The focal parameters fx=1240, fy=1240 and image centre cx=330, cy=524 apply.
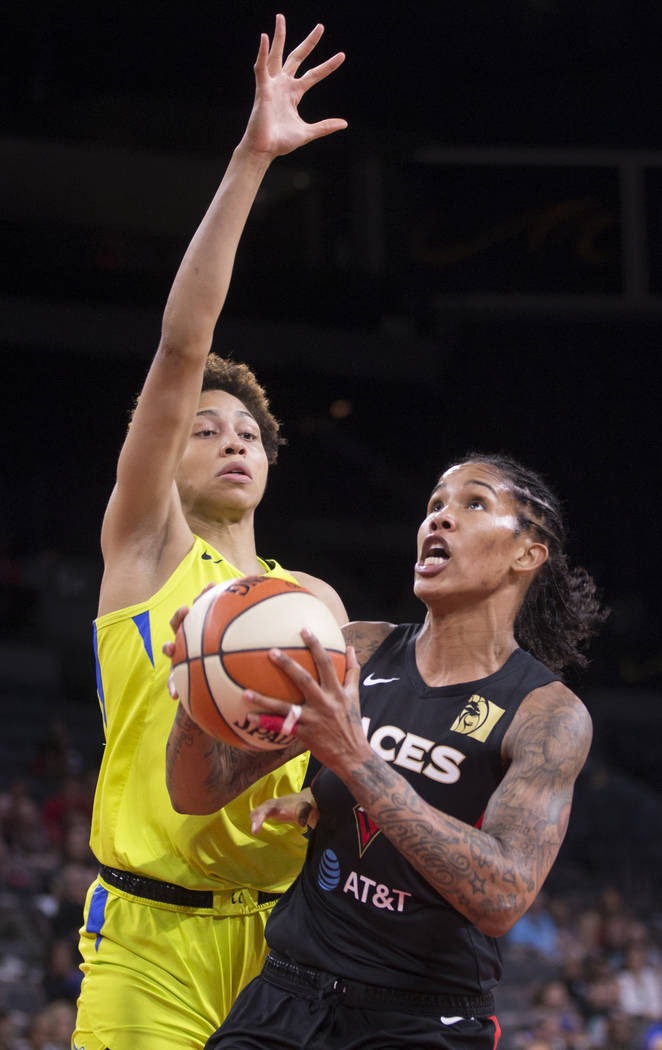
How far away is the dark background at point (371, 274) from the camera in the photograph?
41.2 feet

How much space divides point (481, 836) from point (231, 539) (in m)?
1.56

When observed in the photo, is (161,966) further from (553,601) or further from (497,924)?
→ (553,601)

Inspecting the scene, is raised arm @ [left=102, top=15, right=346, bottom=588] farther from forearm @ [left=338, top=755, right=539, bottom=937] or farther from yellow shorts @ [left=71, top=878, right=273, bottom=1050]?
forearm @ [left=338, top=755, right=539, bottom=937]

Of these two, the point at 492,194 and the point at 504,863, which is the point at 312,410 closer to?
the point at 492,194

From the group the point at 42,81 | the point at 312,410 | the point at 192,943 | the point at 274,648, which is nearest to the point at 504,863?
the point at 274,648

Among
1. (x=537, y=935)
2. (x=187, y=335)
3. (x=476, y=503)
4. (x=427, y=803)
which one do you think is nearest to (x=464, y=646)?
(x=476, y=503)

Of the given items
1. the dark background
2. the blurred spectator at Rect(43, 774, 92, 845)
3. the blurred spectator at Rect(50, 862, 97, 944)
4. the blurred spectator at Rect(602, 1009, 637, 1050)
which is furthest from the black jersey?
the dark background

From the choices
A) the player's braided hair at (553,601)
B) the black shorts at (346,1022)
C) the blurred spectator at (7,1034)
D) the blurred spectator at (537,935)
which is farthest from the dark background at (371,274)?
the black shorts at (346,1022)

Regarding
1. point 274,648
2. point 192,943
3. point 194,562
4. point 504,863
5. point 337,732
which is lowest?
point 192,943

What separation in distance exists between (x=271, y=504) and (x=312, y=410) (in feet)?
7.87

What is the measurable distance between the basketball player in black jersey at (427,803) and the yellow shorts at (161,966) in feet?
1.37

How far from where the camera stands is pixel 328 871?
2.77 m

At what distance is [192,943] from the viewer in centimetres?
317

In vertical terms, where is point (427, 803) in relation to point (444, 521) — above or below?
below
